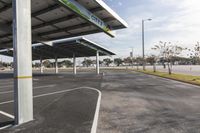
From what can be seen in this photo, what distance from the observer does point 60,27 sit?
21.8 meters

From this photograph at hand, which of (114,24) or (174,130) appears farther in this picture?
(114,24)

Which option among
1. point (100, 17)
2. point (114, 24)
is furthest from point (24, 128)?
point (114, 24)

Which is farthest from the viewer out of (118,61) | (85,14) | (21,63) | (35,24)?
(118,61)

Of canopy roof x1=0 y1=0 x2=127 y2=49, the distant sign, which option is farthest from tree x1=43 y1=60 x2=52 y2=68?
the distant sign

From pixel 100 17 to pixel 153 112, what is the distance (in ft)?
39.5

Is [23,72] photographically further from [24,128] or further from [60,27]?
[60,27]

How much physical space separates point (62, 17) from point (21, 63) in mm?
12256

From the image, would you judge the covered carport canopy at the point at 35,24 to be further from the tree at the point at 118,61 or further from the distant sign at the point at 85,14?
the tree at the point at 118,61

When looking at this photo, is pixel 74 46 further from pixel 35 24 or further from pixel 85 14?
pixel 85 14

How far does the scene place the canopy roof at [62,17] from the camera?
620 inches

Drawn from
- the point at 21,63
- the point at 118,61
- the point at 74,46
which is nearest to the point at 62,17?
the point at 21,63

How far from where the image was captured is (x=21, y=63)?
698 centimetres

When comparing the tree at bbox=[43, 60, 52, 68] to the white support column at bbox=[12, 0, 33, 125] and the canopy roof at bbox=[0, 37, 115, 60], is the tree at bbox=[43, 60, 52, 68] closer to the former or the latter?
the canopy roof at bbox=[0, 37, 115, 60]

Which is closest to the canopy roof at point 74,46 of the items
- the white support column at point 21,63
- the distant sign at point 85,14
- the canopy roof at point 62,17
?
the canopy roof at point 62,17
